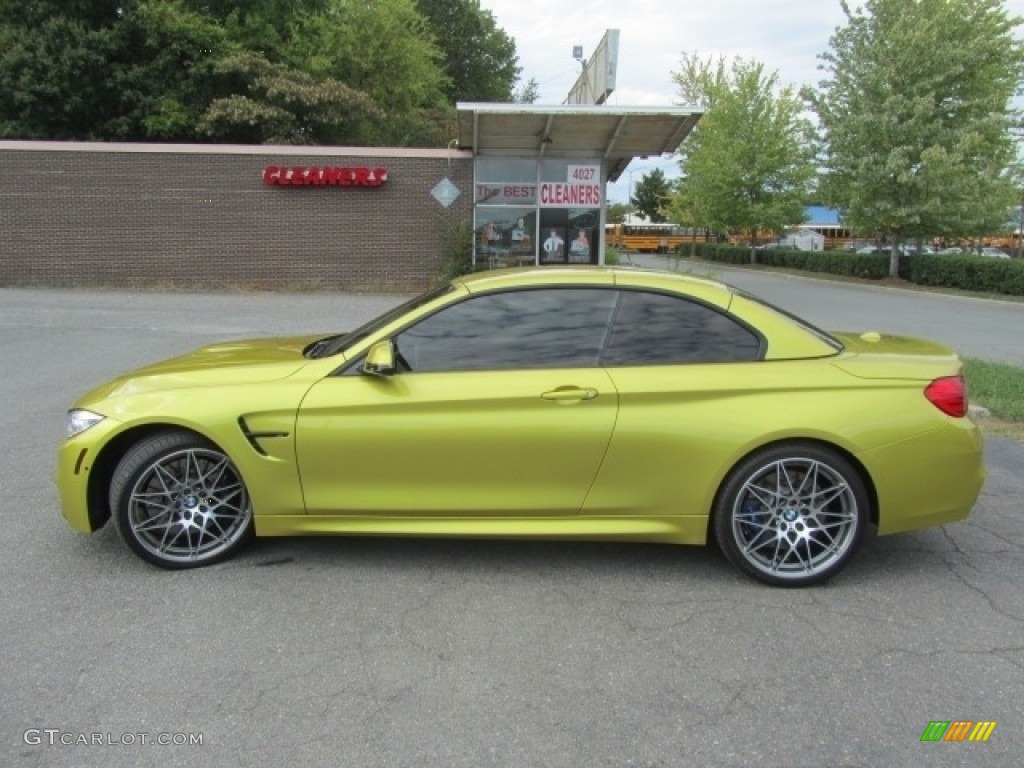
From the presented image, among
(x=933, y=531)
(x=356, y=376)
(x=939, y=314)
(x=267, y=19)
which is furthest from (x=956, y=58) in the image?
(x=356, y=376)

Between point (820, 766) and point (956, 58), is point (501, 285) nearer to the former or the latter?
point (820, 766)

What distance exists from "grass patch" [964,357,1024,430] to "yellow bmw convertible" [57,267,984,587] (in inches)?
149

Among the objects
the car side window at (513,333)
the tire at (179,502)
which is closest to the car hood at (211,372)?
the tire at (179,502)

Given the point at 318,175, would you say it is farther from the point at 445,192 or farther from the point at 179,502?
the point at 179,502

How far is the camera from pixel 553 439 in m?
3.70

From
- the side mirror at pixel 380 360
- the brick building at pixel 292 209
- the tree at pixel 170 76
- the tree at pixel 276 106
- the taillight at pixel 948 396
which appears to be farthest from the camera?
the tree at pixel 170 76

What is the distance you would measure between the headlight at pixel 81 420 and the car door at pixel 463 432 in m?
1.03

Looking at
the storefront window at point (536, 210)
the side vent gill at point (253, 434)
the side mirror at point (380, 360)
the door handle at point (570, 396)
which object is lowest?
the side vent gill at point (253, 434)

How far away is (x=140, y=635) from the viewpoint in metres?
3.29

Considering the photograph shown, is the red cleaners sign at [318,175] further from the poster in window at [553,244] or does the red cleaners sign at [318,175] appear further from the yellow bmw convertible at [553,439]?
the yellow bmw convertible at [553,439]

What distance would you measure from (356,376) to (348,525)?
2.38ft

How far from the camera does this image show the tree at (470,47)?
143 feet

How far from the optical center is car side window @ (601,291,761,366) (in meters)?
3.86

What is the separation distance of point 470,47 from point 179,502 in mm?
45944
